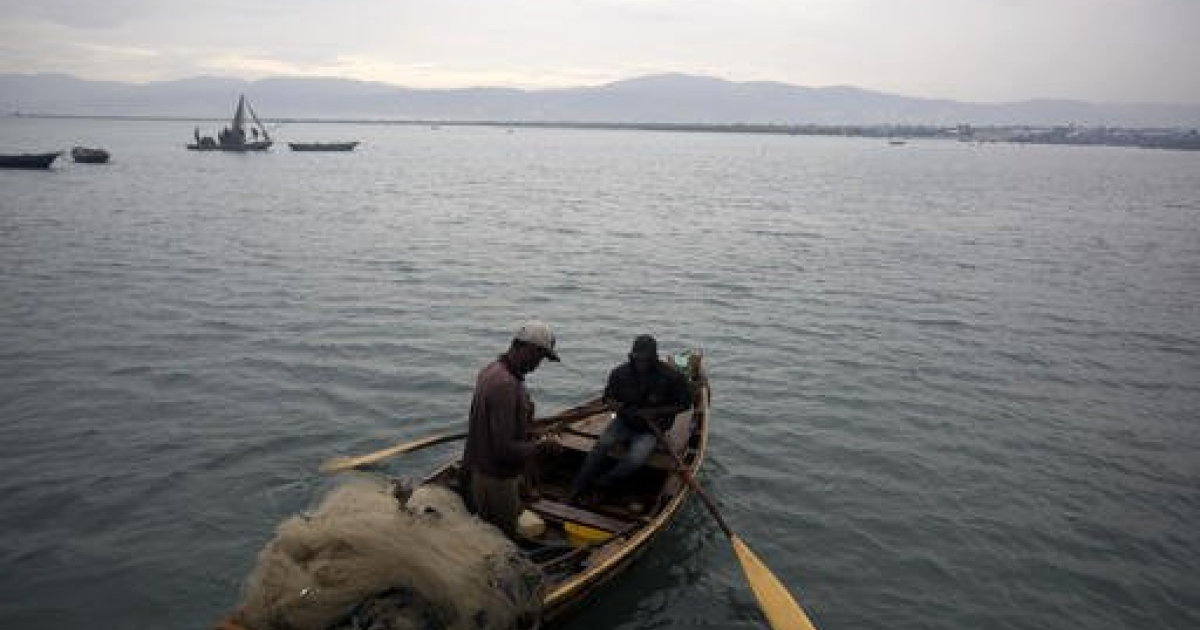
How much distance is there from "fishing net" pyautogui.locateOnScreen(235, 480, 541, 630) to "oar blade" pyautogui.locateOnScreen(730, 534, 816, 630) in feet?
11.1

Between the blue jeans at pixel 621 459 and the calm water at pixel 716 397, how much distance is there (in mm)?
1231

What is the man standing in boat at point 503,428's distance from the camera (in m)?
7.61

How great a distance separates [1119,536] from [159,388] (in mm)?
16934

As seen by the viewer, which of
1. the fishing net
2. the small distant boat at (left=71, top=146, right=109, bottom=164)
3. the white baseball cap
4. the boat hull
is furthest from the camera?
the boat hull

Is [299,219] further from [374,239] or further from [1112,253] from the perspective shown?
[1112,253]

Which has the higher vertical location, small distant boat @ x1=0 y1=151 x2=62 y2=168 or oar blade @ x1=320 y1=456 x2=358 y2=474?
small distant boat @ x1=0 y1=151 x2=62 y2=168

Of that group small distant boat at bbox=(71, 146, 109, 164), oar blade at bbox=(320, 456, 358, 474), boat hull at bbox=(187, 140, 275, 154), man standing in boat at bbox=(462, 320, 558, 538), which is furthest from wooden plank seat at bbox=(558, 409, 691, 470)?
boat hull at bbox=(187, 140, 275, 154)

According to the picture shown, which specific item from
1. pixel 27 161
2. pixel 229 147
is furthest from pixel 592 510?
pixel 229 147

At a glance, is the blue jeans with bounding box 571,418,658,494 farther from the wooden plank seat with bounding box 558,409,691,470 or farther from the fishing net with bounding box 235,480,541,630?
the fishing net with bounding box 235,480,541,630

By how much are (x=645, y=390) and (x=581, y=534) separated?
2385 mm

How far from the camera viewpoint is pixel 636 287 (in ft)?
87.5

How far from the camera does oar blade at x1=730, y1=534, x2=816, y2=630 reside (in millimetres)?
8711

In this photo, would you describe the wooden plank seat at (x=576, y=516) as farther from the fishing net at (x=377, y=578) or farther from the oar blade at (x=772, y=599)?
the fishing net at (x=377, y=578)

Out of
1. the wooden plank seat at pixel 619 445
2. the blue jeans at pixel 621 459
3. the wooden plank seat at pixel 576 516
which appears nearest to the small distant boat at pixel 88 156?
the wooden plank seat at pixel 619 445
